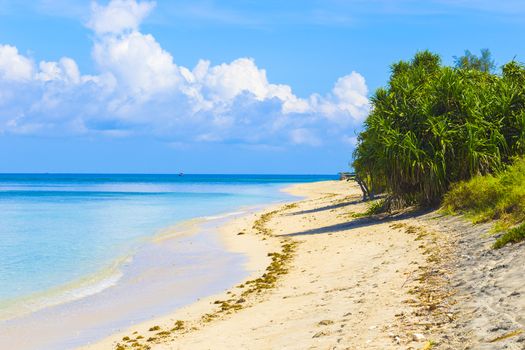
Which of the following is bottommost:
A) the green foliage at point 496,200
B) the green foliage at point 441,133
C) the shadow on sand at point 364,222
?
the shadow on sand at point 364,222

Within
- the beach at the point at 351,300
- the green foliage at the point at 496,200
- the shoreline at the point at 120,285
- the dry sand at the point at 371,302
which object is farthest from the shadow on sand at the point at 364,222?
the dry sand at the point at 371,302

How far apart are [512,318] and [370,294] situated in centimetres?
360

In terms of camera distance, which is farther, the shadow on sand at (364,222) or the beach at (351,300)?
the shadow on sand at (364,222)

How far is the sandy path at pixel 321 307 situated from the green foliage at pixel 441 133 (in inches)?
168

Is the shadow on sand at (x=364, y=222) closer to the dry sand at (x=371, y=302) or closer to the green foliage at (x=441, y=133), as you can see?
the green foliage at (x=441, y=133)

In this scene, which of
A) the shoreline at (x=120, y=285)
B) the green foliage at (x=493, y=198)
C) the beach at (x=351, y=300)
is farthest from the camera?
the green foliage at (x=493, y=198)

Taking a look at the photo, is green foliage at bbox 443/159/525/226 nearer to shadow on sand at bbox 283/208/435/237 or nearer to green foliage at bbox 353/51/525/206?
green foliage at bbox 353/51/525/206

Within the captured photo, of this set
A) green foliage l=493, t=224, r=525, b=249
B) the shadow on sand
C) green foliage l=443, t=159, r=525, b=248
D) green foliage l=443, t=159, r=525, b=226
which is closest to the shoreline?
the shadow on sand

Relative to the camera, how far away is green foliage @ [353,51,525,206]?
22344mm

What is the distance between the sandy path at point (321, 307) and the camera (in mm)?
8461

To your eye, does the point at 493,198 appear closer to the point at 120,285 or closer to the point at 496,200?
the point at 496,200

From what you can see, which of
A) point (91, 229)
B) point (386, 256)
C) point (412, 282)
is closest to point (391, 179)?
point (386, 256)

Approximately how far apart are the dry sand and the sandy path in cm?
3

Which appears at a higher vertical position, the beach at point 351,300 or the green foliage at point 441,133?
the green foliage at point 441,133
